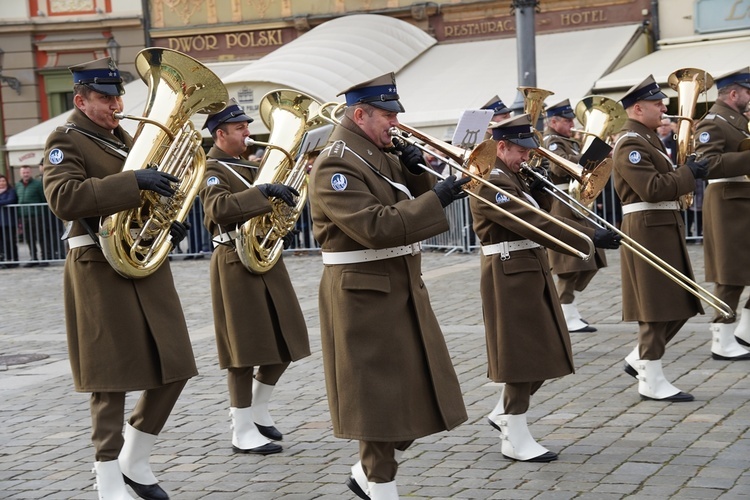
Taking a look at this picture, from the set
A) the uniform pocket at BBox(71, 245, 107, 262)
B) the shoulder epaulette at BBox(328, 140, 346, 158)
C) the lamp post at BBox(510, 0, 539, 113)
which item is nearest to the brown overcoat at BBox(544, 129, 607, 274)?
the lamp post at BBox(510, 0, 539, 113)

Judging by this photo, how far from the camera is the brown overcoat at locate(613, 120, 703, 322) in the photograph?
793 centimetres

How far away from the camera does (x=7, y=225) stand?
68.4 ft

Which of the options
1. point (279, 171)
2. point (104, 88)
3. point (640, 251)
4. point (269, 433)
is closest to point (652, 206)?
point (640, 251)

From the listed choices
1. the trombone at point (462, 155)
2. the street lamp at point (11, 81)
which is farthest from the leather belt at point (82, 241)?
the street lamp at point (11, 81)

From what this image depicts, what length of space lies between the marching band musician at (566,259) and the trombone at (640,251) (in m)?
2.74

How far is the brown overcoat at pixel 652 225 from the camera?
7.93 meters

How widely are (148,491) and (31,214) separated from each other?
597 inches

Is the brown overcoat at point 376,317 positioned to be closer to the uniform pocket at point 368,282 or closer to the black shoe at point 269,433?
the uniform pocket at point 368,282

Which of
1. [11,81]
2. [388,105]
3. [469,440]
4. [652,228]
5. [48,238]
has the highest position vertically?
[11,81]

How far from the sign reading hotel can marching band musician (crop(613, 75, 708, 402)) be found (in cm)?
1586

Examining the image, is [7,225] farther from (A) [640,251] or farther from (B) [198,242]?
(A) [640,251]

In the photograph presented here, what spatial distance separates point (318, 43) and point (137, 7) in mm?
5398

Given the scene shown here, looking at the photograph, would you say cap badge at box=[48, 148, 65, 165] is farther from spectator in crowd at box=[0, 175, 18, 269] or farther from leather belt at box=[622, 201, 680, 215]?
spectator in crowd at box=[0, 175, 18, 269]

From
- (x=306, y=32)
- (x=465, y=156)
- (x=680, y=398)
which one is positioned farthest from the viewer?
(x=306, y=32)
